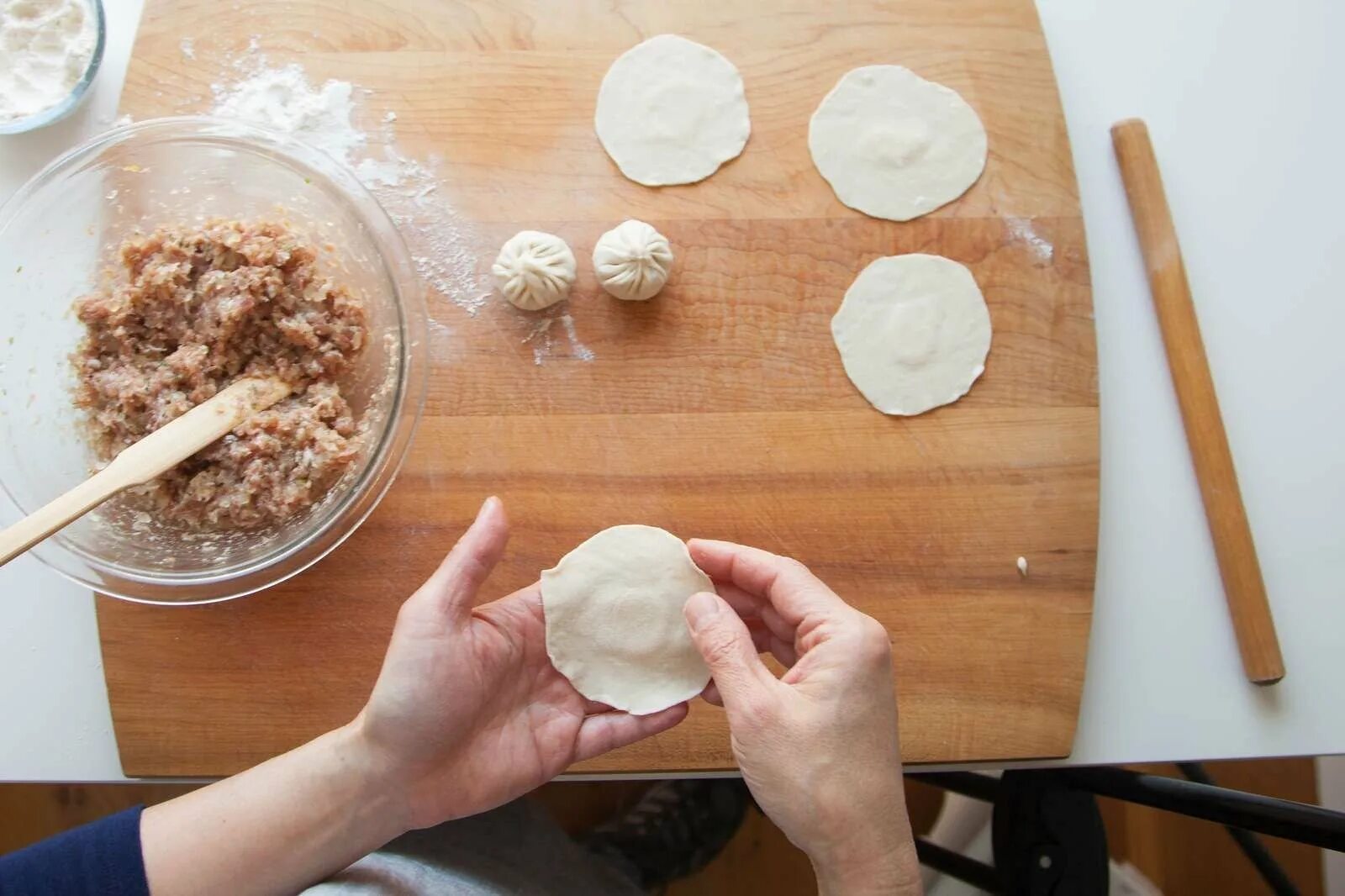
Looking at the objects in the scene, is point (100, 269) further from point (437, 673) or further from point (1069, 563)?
point (1069, 563)

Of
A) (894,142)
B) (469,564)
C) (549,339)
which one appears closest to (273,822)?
(469,564)

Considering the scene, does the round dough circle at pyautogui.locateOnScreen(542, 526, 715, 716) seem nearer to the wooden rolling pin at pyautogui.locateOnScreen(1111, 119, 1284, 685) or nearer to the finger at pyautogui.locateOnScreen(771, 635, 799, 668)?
the finger at pyautogui.locateOnScreen(771, 635, 799, 668)

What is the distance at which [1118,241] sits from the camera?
60.4 inches

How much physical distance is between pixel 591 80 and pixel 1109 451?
3.46ft

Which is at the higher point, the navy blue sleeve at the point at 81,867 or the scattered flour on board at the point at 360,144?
the scattered flour on board at the point at 360,144

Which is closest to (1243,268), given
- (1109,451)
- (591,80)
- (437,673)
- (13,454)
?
(1109,451)

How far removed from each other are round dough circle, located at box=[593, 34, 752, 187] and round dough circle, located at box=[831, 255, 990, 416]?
0.32m

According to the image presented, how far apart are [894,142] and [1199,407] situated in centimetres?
66

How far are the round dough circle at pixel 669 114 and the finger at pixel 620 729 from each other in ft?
2.74

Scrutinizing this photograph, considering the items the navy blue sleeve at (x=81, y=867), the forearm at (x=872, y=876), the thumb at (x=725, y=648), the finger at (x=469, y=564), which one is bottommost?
the navy blue sleeve at (x=81, y=867)

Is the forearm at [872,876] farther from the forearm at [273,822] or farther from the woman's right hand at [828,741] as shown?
the forearm at [273,822]

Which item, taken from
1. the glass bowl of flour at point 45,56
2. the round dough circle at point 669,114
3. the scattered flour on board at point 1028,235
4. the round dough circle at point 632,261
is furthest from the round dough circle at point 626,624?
the glass bowl of flour at point 45,56

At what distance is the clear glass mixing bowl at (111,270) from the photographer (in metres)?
1.31

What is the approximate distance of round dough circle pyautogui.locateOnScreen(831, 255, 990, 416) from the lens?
56.6 inches
